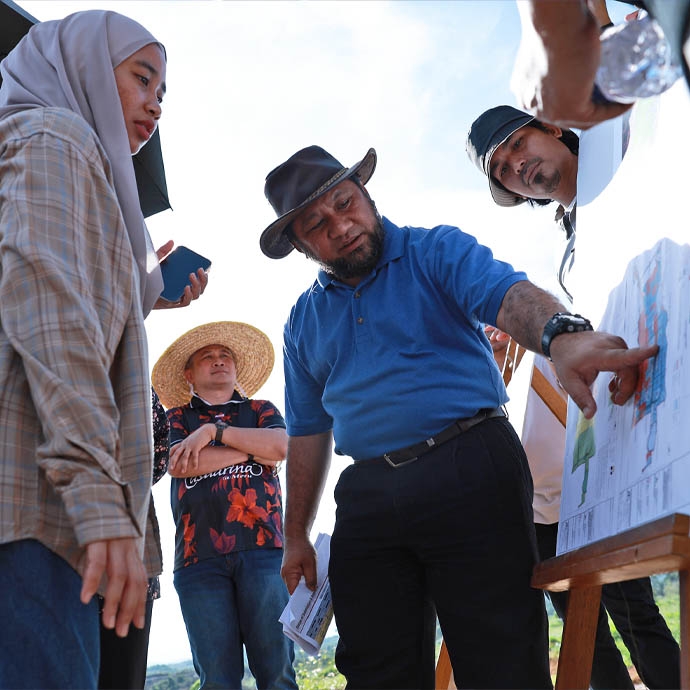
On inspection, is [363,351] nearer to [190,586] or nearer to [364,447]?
[364,447]

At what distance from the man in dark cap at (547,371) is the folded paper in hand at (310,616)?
0.86 meters

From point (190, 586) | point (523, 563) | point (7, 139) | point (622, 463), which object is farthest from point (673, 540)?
point (190, 586)

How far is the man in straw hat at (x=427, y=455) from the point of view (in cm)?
173

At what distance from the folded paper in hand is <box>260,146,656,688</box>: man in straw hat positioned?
0.67 feet

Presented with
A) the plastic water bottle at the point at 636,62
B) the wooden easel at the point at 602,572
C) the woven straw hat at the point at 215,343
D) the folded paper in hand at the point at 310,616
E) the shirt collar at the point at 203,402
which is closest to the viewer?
the plastic water bottle at the point at 636,62

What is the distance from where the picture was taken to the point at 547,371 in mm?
2742

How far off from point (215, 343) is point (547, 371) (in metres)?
1.55

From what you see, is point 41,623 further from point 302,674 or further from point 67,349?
point 302,674

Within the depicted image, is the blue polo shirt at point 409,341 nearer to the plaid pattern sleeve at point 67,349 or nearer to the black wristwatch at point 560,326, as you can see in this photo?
the black wristwatch at point 560,326

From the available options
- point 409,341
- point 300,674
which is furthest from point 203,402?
point 300,674

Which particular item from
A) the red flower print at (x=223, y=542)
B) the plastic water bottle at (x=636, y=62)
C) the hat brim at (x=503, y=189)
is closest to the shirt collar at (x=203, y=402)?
the red flower print at (x=223, y=542)

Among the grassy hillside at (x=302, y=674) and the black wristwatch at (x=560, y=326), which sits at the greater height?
the black wristwatch at (x=560, y=326)

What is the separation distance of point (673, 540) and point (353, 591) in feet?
3.22

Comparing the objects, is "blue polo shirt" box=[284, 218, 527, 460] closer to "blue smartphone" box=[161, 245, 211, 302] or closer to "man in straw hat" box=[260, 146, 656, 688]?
"man in straw hat" box=[260, 146, 656, 688]
